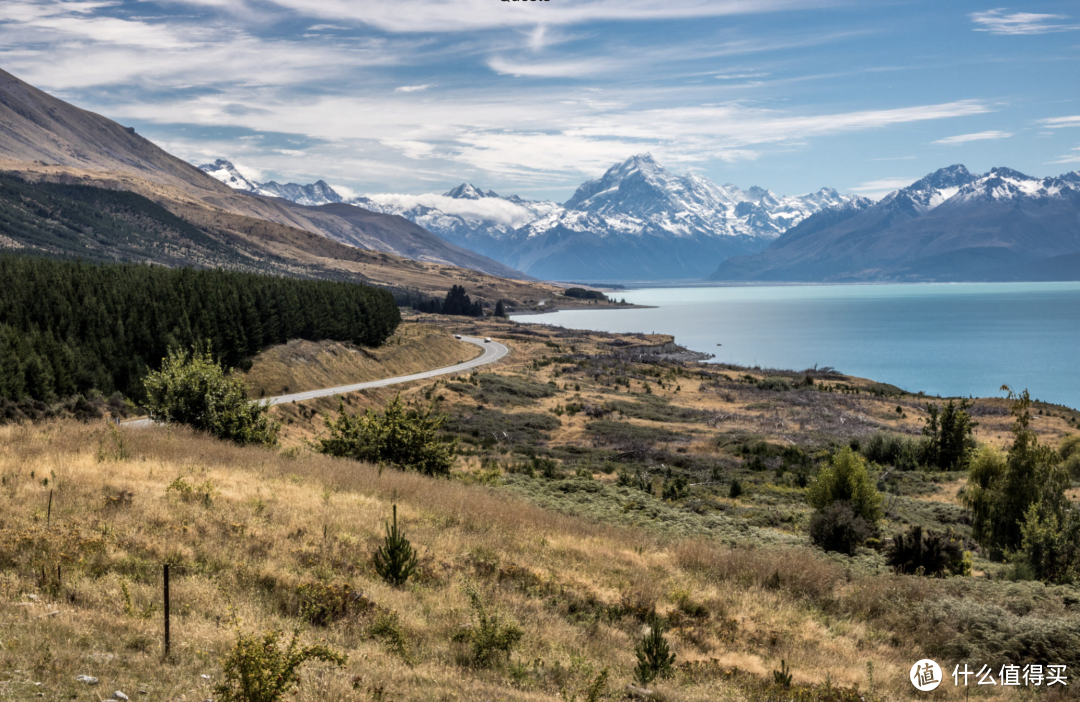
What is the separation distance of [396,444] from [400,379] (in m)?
43.5

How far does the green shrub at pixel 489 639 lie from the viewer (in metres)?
10.5

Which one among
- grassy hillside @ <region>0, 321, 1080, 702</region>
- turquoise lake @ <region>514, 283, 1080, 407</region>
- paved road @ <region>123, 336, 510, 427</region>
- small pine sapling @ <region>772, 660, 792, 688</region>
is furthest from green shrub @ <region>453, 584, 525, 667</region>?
turquoise lake @ <region>514, 283, 1080, 407</region>

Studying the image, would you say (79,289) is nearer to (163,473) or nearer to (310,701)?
(163,473)

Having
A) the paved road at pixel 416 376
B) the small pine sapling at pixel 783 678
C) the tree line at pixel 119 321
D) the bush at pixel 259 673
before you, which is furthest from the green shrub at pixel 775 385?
the bush at pixel 259 673

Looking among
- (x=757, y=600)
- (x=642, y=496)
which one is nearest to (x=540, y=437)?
(x=642, y=496)

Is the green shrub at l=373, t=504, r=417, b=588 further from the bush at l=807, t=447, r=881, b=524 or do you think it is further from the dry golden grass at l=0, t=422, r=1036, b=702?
the bush at l=807, t=447, r=881, b=524

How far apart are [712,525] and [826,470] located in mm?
4486

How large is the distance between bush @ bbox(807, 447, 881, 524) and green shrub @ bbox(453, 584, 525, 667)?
14905 millimetres

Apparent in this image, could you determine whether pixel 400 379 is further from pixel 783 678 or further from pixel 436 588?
pixel 783 678

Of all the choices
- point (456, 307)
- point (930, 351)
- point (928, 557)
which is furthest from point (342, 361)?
point (456, 307)

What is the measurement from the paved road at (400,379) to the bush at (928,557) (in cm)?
2265

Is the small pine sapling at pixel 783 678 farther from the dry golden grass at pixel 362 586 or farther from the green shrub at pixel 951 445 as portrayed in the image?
the green shrub at pixel 951 445

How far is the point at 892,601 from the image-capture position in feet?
48.5

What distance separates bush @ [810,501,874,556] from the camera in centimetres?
2034
